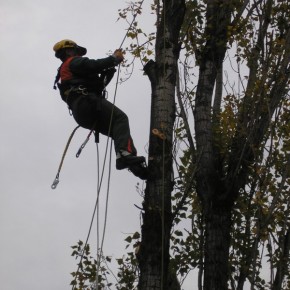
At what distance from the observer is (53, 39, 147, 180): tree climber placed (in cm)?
517

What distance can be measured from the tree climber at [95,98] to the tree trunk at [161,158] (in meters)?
0.38

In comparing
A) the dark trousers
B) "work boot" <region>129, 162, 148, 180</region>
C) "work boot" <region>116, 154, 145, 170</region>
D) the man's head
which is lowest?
"work boot" <region>129, 162, 148, 180</region>

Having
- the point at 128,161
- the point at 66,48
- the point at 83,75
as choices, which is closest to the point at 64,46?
the point at 66,48

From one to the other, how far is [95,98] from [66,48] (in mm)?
770

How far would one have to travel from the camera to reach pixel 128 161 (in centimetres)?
495

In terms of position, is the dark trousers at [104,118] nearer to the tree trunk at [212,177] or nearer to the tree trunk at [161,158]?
the tree trunk at [161,158]

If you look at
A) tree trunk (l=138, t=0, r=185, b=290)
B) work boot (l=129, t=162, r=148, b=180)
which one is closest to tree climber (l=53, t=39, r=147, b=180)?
work boot (l=129, t=162, r=148, b=180)

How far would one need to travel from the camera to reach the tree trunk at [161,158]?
14.3 ft

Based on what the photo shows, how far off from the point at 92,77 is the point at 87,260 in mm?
3165

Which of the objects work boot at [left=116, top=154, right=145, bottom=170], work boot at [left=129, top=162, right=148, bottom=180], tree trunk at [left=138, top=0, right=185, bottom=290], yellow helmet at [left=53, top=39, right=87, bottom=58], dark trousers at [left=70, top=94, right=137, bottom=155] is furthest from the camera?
yellow helmet at [left=53, top=39, right=87, bottom=58]

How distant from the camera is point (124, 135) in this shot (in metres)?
5.19

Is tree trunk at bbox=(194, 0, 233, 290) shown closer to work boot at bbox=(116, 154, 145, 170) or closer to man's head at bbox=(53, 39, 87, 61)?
work boot at bbox=(116, 154, 145, 170)

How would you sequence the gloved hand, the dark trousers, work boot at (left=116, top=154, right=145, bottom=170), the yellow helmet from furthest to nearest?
the yellow helmet < the gloved hand < the dark trousers < work boot at (left=116, top=154, right=145, bottom=170)

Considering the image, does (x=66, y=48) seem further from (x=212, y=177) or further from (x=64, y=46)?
(x=212, y=177)
